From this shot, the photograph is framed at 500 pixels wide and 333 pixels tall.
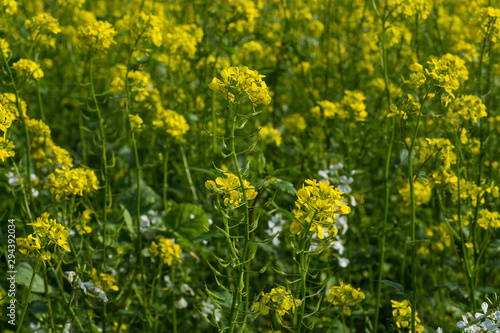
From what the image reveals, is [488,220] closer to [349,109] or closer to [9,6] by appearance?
[349,109]

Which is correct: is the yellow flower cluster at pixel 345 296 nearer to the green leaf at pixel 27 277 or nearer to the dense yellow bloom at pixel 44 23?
the green leaf at pixel 27 277

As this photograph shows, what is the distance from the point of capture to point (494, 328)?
1.67 metres

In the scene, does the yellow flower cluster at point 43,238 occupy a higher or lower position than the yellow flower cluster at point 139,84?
lower

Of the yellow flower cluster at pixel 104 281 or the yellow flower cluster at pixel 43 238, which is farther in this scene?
the yellow flower cluster at pixel 104 281

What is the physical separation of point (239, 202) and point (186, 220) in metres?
0.91

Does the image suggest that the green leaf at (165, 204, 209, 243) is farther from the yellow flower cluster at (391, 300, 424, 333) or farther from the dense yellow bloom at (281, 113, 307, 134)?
the dense yellow bloom at (281, 113, 307, 134)

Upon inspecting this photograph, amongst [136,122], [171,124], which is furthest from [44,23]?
[171,124]

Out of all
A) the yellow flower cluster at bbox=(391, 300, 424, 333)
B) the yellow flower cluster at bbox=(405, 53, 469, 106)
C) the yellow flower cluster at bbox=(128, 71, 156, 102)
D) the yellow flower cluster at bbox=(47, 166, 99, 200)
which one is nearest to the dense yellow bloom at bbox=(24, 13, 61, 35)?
the yellow flower cluster at bbox=(128, 71, 156, 102)

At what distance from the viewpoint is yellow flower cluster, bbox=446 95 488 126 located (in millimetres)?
2371

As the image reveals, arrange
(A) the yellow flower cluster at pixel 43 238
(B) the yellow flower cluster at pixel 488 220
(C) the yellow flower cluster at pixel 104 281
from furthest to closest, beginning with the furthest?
1. (B) the yellow flower cluster at pixel 488 220
2. (C) the yellow flower cluster at pixel 104 281
3. (A) the yellow flower cluster at pixel 43 238

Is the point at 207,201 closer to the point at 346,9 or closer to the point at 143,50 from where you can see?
the point at 143,50

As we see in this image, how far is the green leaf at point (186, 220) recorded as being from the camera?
2.55m

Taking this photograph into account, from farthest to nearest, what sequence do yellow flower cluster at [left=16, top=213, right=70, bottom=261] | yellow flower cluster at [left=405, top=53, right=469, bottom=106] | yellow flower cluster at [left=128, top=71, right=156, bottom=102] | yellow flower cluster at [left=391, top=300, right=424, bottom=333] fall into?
yellow flower cluster at [left=128, top=71, right=156, bottom=102]
yellow flower cluster at [left=391, top=300, right=424, bottom=333]
yellow flower cluster at [left=405, top=53, right=469, bottom=106]
yellow flower cluster at [left=16, top=213, right=70, bottom=261]

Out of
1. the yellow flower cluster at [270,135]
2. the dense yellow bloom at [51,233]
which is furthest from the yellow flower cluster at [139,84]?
the dense yellow bloom at [51,233]
